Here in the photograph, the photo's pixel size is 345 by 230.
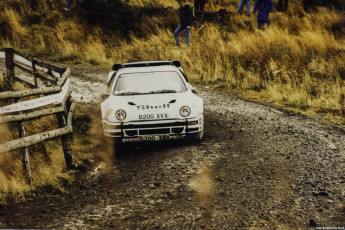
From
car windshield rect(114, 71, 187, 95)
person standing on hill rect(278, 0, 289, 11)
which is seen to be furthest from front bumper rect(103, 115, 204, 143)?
person standing on hill rect(278, 0, 289, 11)

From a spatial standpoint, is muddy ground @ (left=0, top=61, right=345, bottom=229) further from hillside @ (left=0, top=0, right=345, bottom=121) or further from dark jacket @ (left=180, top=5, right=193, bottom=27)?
dark jacket @ (left=180, top=5, right=193, bottom=27)

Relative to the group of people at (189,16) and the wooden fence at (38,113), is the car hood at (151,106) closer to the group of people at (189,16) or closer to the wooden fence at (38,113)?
the wooden fence at (38,113)

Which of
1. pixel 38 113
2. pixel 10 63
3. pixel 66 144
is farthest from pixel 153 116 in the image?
pixel 10 63

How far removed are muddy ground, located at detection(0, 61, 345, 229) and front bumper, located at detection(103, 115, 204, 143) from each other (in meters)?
0.30

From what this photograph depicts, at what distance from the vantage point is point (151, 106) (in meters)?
6.18

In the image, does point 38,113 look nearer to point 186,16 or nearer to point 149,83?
point 149,83

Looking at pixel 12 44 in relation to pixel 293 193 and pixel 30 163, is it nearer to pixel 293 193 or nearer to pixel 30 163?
pixel 30 163

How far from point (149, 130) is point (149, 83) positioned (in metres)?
1.10

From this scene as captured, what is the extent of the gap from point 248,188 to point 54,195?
271 centimetres

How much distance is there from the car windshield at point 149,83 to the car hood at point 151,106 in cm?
20

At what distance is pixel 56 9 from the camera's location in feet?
58.2

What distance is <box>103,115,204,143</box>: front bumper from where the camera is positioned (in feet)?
20.0

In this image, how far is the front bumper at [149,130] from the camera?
20.0 ft

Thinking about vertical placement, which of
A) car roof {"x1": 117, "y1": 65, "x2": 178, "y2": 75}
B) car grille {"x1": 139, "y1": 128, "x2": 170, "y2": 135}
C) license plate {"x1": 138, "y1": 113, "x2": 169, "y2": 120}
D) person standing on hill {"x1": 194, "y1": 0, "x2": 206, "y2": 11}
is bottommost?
car grille {"x1": 139, "y1": 128, "x2": 170, "y2": 135}
